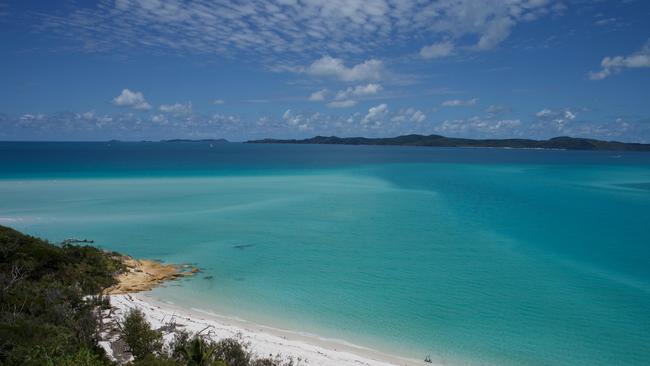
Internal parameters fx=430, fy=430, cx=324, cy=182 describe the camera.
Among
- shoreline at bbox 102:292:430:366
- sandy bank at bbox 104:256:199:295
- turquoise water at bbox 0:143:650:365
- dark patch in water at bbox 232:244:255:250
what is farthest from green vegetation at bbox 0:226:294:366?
dark patch in water at bbox 232:244:255:250

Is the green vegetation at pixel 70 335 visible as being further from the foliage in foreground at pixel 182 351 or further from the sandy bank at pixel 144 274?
the sandy bank at pixel 144 274

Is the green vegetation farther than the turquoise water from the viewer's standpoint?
No

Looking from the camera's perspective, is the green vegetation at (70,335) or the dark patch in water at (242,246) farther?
the dark patch in water at (242,246)

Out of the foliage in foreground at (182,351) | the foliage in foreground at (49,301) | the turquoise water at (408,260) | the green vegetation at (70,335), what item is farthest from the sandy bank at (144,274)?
the foliage in foreground at (182,351)

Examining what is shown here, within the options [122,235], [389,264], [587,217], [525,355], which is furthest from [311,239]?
[587,217]

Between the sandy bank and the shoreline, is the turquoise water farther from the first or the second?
the sandy bank

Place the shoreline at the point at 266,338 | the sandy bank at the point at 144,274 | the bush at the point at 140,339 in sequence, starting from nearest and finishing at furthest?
the bush at the point at 140,339
the shoreline at the point at 266,338
the sandy bank at the point at 144,274
